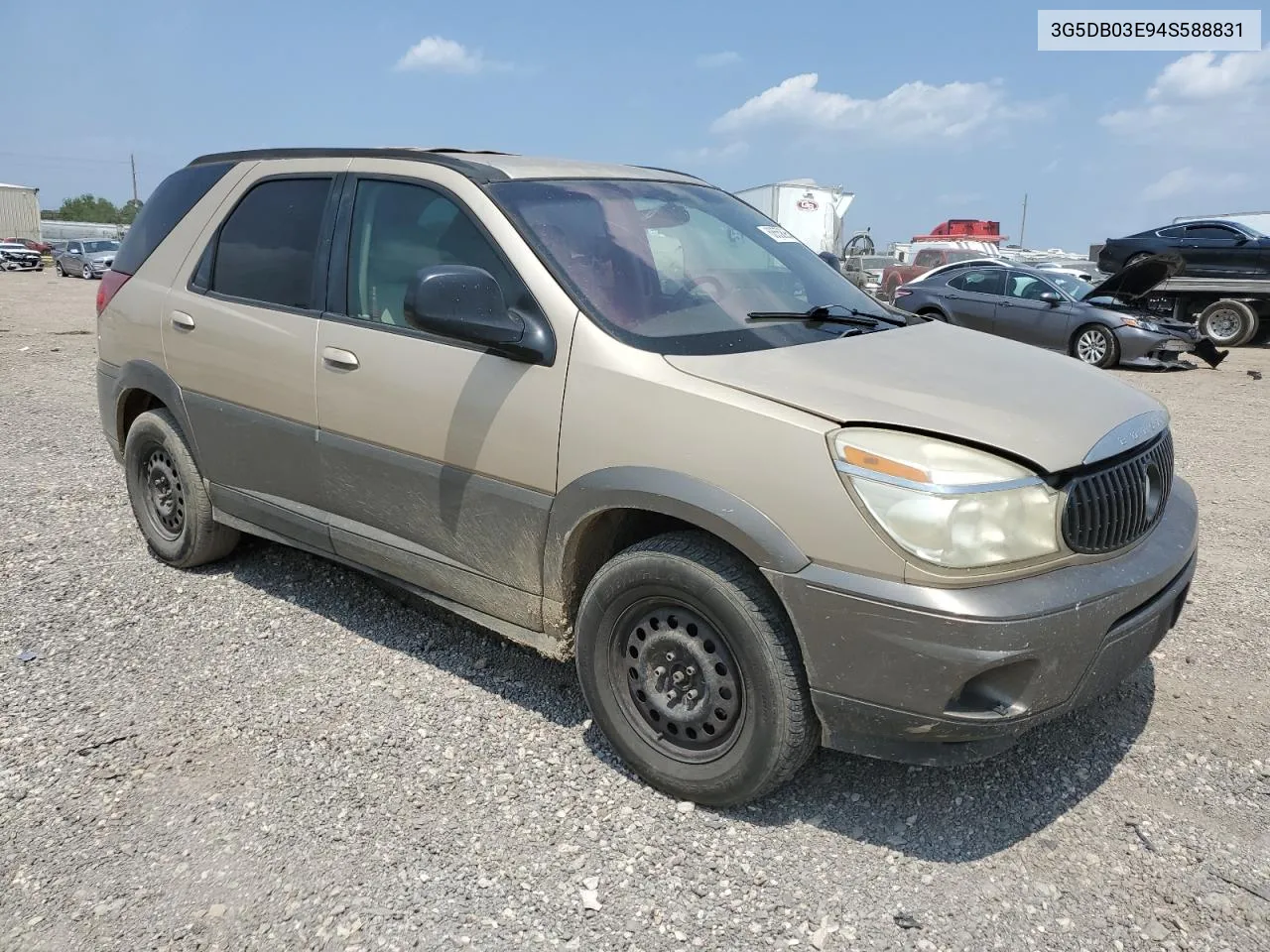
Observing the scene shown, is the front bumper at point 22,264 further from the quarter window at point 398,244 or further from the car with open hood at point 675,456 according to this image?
the quarter window at point 398,244

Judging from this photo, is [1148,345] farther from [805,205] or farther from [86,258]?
[86,258]

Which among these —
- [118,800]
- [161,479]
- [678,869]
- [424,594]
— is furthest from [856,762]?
[161,479]

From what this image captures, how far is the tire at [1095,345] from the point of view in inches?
520

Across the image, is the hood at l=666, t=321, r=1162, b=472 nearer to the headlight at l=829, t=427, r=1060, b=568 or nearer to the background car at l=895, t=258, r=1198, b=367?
the headlight at l=829, t=427, r=1060, b=568

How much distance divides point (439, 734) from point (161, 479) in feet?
7.37

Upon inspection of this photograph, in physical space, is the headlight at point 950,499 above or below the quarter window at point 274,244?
below

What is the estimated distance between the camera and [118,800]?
9.74ft

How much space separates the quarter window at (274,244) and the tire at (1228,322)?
624 inches

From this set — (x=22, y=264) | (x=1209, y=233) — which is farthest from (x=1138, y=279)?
(x=22, y=264)

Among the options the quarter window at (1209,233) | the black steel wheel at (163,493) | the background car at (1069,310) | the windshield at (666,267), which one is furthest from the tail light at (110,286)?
the quarter window at (1209,233)

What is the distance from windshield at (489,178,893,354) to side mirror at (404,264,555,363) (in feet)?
0.66

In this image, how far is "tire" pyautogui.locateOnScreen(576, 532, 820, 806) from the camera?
267 cm

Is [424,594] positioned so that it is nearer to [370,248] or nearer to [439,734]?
[439,734]

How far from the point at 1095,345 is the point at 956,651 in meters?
12.4
